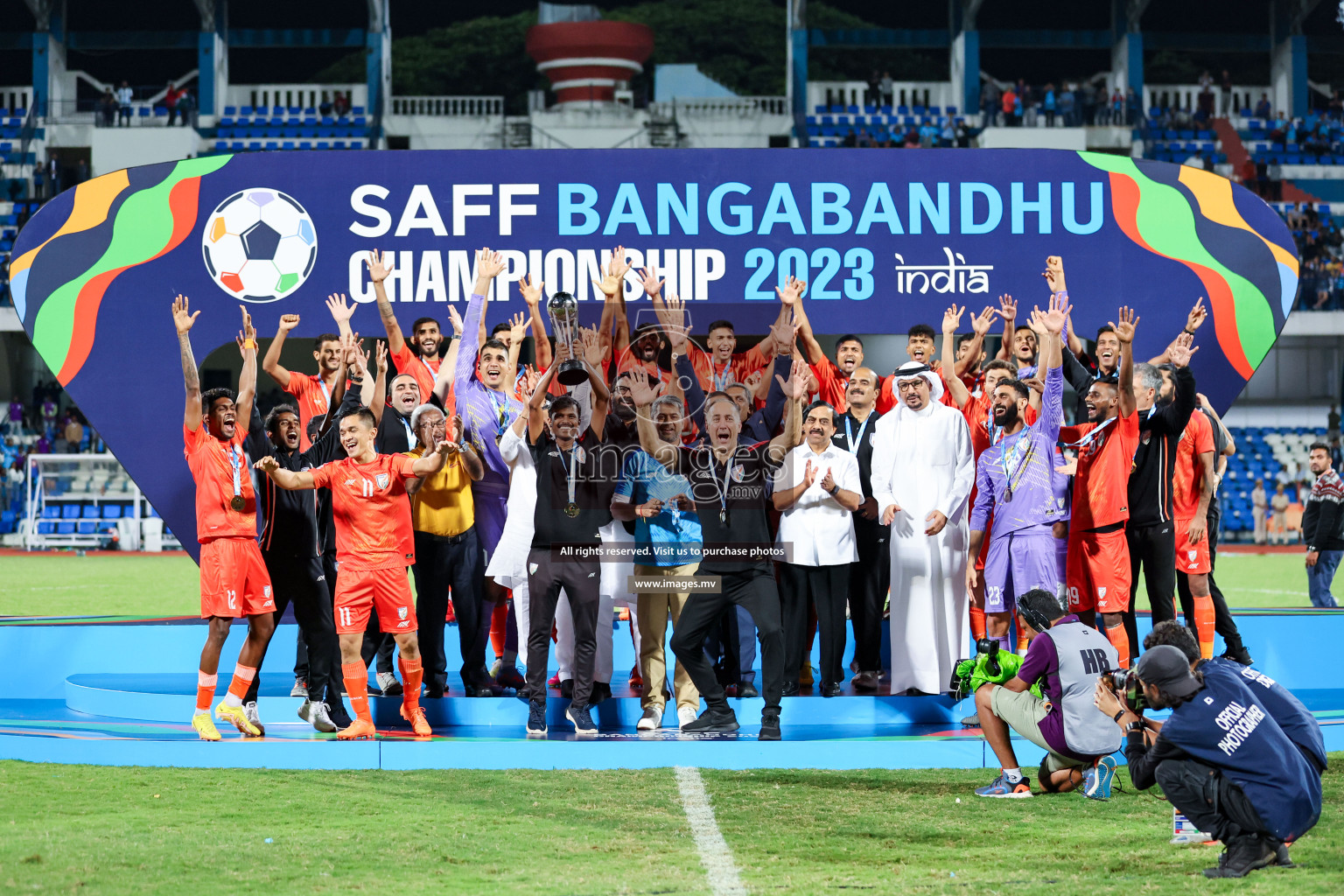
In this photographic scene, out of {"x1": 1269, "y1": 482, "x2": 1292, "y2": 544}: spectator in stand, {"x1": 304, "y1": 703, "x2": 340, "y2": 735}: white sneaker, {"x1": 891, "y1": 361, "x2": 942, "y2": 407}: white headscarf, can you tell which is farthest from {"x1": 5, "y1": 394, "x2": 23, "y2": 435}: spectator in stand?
{"x1": 891, "y1": 361, "x2": 942, "y2": 407}: white headscarf

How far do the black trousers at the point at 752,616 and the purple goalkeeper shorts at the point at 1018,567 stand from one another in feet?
4.14

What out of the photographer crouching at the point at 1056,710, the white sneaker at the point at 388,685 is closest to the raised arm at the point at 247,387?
the white sneaker at the point at 388,685

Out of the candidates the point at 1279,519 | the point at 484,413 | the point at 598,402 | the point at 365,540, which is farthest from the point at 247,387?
the point at 1279,519

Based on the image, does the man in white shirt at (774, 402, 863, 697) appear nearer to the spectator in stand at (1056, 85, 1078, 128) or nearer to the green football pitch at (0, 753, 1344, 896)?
the green football pitch at (0, 753, 1344, 896)

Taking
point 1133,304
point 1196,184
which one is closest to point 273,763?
point 1133,304

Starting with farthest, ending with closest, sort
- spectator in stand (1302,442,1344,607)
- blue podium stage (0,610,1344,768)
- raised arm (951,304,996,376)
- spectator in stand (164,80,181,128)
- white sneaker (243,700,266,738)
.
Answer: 1. spectator in stand (164,80,181,128)
2. spectator in stand (1302,442,1344,607)
3. raised arm (951,304,996,376)
4. white sneaker (243,700,266,738)
5. blue podium stage (0,610,1344,768)

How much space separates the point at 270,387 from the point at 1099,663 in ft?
80.6

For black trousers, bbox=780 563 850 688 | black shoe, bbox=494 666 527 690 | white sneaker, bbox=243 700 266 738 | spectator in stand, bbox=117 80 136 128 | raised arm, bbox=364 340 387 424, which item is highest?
spectator in stand, bbox=117 80 136 128

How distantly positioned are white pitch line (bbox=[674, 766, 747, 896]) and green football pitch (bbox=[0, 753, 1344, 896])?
16 millimetres

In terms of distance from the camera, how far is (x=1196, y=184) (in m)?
10.6

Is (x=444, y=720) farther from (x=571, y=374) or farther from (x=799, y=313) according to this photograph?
(x=799, y=313)

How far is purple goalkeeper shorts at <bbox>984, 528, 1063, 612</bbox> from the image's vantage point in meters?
7.78

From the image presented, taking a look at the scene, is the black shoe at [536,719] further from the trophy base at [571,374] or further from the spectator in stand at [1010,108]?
the spectator in stand at [1010,108]

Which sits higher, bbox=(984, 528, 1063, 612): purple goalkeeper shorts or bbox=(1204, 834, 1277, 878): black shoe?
bbox=(984, 528, 1063, 612): purple goalkeeper shorts
